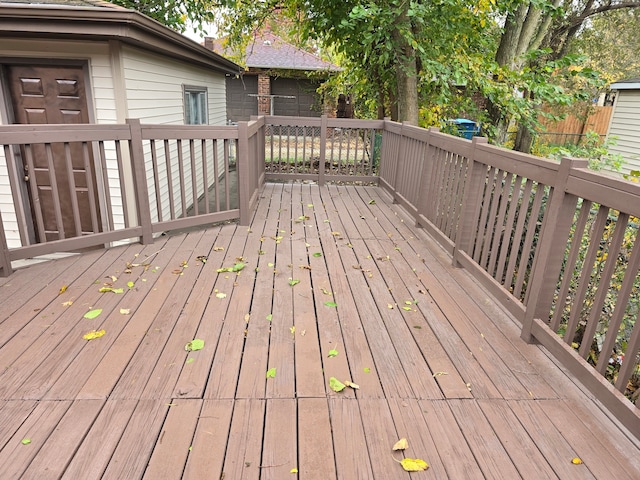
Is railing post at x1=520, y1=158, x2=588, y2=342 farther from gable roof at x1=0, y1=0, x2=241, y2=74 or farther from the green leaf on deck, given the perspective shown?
gable roof at x1=0, y1=0, x2=241, y2=74

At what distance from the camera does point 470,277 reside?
354 centimetres

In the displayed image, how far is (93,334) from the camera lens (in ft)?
8.07

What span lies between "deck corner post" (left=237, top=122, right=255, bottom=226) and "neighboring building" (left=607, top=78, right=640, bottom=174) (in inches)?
445

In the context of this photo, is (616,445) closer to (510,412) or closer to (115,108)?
(510,412)

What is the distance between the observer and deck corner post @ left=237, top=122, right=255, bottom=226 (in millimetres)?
4445

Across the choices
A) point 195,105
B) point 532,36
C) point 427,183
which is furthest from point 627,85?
point 195,105

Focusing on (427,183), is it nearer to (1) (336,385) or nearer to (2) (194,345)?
(1) (336,385)

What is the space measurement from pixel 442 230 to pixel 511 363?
6.50ft

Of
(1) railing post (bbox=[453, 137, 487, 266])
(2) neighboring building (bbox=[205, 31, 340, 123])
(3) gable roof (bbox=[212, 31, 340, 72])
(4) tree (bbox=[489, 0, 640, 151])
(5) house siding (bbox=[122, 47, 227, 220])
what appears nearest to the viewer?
(1) railing post (bbox=[453, 137, 487, 266])

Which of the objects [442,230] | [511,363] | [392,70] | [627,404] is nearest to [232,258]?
[442,230]

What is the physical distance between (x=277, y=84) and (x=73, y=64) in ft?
41.2

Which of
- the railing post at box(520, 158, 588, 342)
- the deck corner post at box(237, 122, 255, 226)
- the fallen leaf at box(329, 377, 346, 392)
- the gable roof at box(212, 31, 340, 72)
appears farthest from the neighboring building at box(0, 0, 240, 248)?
the gable roof at box(212, 31, 340, 72)

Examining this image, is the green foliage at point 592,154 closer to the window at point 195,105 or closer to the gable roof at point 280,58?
the window at point 195,105

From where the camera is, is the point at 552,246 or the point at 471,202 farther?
the point at 471,202
